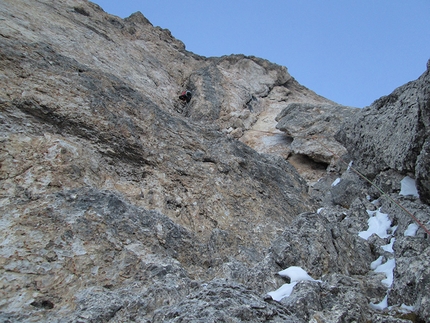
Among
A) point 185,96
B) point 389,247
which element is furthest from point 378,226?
point 185,96

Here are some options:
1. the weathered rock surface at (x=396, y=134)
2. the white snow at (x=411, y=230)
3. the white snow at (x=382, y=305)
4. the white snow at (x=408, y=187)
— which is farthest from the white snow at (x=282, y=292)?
the white snow at (x=408, y=187)

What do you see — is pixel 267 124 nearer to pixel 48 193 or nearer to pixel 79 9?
pixel 79 9

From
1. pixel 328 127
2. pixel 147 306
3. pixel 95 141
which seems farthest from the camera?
pixel 328 127

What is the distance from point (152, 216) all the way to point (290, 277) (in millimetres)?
3713

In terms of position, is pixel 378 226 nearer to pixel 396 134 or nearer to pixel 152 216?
pixel 396 134

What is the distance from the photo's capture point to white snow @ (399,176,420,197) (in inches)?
458

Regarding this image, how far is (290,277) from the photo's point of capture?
803cm

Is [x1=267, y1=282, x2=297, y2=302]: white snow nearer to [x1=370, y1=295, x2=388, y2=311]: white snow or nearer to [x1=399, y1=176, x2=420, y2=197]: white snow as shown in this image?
[x1=370, y1=295, x2=388, y2=311]: white snow

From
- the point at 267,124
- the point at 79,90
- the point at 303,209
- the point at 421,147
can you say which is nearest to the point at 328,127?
the point at 267,124

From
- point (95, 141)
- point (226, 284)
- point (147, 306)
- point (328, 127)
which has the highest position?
point (328, 127)

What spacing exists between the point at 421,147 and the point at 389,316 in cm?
588

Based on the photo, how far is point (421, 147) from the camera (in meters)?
10.7

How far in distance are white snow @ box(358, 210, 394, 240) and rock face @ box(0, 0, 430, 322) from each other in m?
0.26

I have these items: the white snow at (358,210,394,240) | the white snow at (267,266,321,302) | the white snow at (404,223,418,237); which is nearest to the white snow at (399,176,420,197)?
the white snow at (358,210,394,240)
